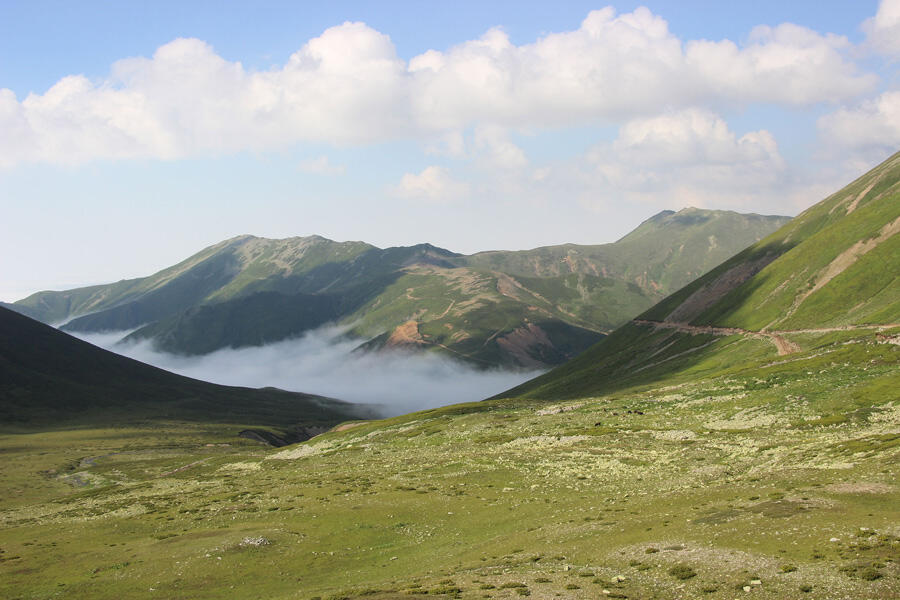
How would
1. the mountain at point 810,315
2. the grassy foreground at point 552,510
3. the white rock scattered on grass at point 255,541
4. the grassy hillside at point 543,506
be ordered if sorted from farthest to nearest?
1. the mountain at point 810,315
2. the white rock scattered on grass at point 255,541
3. the grassy hillside at point 543,506
4. the grassy foreground at point 552,510

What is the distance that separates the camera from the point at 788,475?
179ft

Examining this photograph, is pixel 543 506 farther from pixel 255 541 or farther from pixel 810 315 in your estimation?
pixel 810 315

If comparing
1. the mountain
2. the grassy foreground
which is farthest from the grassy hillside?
the mountain

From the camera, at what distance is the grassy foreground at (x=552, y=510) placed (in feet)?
119

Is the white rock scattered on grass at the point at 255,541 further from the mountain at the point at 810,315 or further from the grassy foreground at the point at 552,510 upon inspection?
the mountain at the point at 810,315

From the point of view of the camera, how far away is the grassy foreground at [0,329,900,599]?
36281mm

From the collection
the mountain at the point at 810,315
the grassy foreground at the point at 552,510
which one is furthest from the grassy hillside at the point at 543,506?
the mountain at the point at 810,315

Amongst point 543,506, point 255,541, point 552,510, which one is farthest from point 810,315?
point 255,541

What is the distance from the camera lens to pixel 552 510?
59.0m

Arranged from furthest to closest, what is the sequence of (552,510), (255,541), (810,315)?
(810,315)
(255,541)
(552,510)

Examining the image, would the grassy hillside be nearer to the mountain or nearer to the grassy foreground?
the grassy foreground

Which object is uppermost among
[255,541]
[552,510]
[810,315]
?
[810,315]

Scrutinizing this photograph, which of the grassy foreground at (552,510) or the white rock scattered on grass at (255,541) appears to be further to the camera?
the white rock scattered on grass at (255,541)

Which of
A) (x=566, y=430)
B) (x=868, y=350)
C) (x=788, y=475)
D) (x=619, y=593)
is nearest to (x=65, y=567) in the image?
(x=619, y=593)
